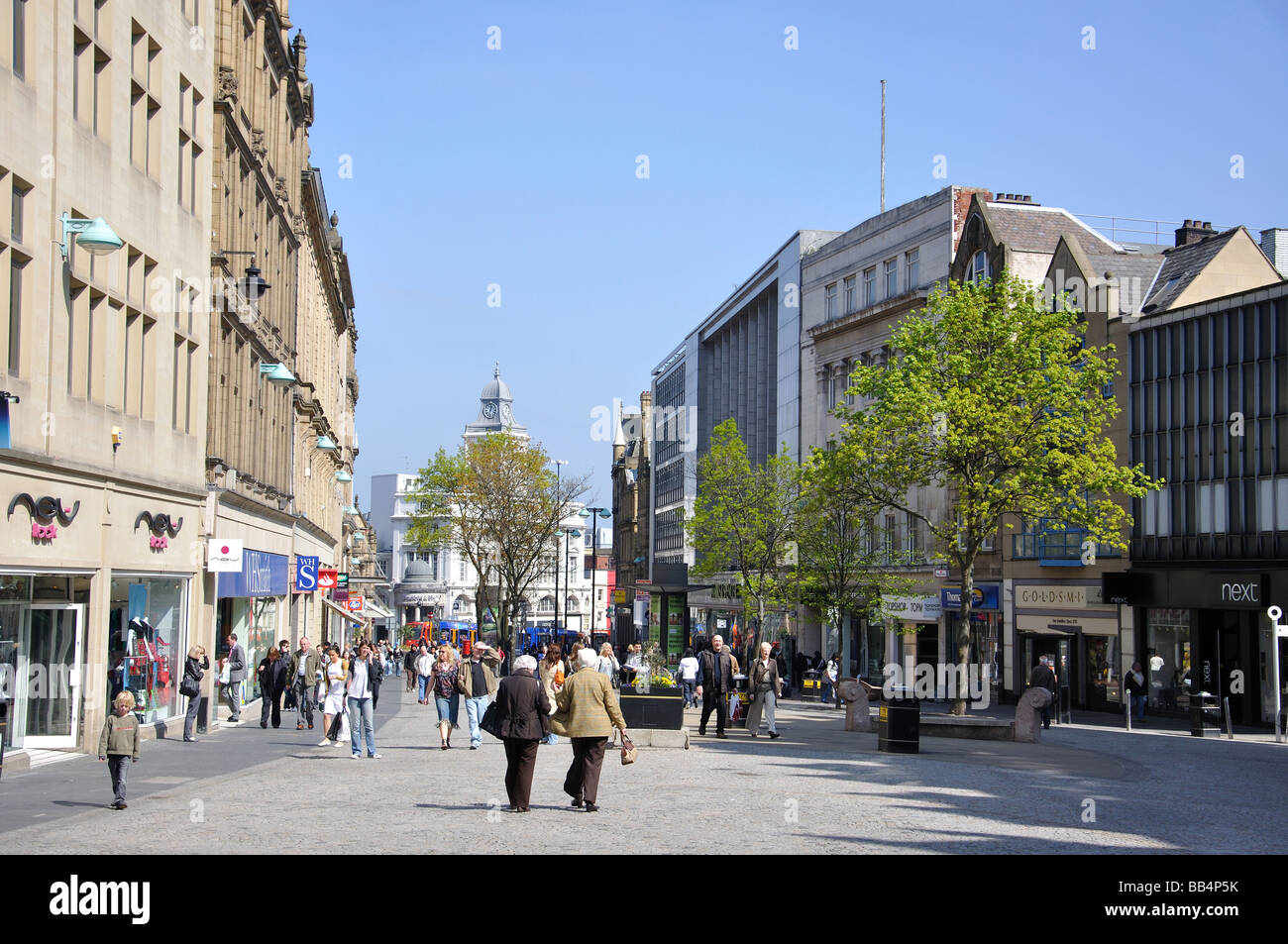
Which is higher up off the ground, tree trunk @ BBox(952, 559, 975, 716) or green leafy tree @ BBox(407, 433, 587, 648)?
green leafy tree @ BBox(407, 433, 587, 648)

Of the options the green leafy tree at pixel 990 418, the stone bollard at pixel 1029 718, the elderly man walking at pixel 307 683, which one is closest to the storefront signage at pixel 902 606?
the green leafy tree at pixel 990 418

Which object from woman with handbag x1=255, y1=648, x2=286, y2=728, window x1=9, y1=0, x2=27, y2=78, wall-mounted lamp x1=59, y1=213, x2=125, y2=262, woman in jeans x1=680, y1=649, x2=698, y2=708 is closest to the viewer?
wall-mounted lamp x1=59, y1=213, x2=125, y2=262

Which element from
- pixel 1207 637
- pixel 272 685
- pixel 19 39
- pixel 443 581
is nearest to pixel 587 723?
pixel 19 39

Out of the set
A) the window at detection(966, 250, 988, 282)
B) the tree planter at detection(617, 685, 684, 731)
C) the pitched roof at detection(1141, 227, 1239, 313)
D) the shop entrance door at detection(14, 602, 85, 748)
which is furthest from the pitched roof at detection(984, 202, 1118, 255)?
the shop entrance door at detection(14, 602, 85, 748)

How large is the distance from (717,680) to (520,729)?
12.9m

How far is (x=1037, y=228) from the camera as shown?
5469cm

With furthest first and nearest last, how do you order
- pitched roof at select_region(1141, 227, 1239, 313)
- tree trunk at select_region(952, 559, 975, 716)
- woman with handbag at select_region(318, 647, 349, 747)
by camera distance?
pitched roof at select_region(1141, 227, 1239, 313) → tree trunk at select_region(952, 559, 975, 716) → woman with handbag at select_region(318, 647, 349, 747)

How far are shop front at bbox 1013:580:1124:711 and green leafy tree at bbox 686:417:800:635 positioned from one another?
10738mm

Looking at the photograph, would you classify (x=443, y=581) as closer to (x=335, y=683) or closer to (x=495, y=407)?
(x=495, y=407)

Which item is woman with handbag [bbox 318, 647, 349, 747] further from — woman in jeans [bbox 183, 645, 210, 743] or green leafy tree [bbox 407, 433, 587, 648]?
green leafy tree [bbox 407, 433, 587, 648]

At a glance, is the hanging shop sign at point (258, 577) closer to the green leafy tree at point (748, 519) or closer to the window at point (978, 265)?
the green leafy tree at point (748, 519)

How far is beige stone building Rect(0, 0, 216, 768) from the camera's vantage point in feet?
65.6
